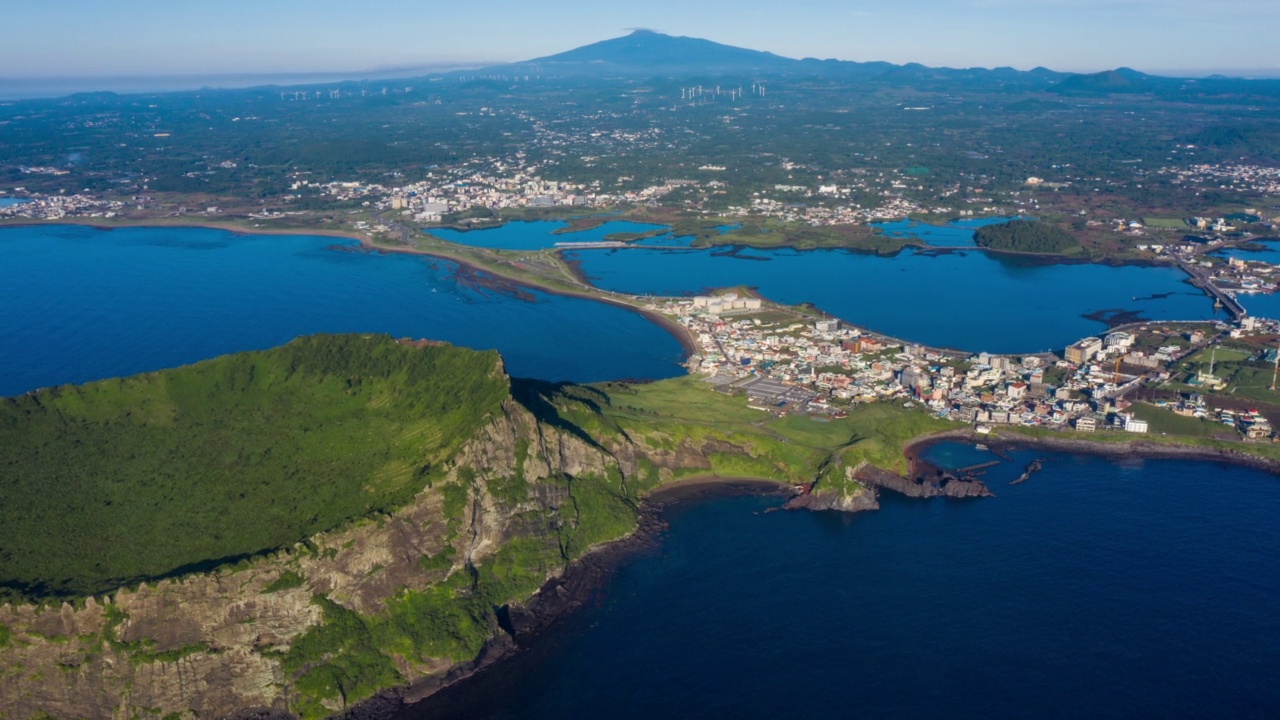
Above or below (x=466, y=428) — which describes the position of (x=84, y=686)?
below

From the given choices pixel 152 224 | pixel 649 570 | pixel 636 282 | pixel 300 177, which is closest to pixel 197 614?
pixel 649 570

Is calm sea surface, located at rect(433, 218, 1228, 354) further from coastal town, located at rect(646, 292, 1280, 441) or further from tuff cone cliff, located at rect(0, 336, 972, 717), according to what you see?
tuff cone cliff, located at rect(0, 336, 972, 717)

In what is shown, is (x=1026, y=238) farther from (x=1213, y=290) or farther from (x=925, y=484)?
(x=925, y=484)

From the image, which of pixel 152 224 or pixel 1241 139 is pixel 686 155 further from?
pixel 1241 139

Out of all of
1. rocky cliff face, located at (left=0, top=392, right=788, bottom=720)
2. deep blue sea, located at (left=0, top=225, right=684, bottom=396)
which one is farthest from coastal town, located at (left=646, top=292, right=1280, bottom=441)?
rocky cliff face, located at (left=0, top=392, right=788, bottom=720)

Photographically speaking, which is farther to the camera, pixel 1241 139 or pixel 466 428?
pixel 1241 139

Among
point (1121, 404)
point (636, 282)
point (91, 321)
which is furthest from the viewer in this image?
point (636, 282)

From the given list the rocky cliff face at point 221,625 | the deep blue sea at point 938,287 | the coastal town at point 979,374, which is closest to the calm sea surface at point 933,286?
the deep blue sea at point 938,287
